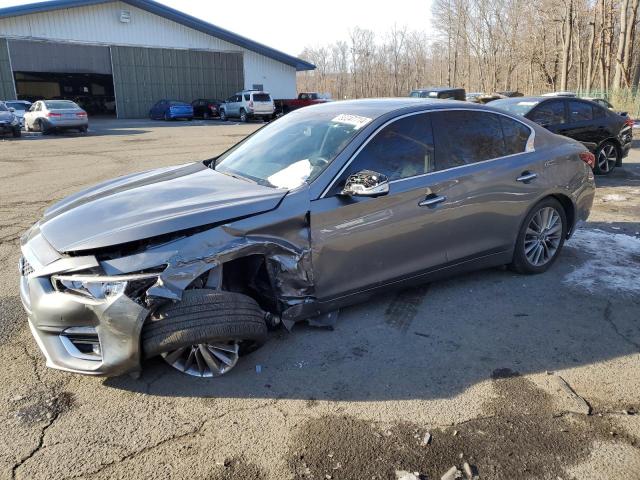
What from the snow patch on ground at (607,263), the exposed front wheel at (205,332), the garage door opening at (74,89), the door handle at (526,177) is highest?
the garage door opening at (74,89)

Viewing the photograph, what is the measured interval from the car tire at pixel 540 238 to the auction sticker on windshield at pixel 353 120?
6.14 feet

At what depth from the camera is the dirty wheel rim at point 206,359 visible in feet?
10.6

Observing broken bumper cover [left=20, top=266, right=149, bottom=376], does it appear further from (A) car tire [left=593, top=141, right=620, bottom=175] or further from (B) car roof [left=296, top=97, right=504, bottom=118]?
(A) car tire [left=593, top=141, right=620, bottom=175]

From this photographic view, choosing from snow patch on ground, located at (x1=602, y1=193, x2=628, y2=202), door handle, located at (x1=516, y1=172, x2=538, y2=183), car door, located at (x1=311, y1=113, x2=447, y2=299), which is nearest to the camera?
car door, located at (x1=311, y1=113, x2=447, y2=299)

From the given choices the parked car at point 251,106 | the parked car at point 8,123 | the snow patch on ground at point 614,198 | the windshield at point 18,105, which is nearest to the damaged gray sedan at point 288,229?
the snow patch on ground at point 614,198

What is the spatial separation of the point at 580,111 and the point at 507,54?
54.8m

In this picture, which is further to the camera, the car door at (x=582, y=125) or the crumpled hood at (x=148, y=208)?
the car door at (x=582, y=125)

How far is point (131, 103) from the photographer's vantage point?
38500mm

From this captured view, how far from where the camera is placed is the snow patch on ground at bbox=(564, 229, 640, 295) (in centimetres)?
482

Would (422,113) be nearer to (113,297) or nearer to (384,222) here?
(384,222)

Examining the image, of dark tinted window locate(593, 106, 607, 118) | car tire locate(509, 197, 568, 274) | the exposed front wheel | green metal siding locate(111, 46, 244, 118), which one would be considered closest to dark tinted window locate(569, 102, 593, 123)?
dark tinted window locate(593, 106, 607, 118)

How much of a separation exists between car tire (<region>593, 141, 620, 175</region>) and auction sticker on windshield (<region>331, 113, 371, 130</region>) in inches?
330

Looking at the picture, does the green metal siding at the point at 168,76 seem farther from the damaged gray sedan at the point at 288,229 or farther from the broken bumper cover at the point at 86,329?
the broken bumper cover at the point at 86,329

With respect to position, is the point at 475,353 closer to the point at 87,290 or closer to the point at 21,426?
the point at 87,290
